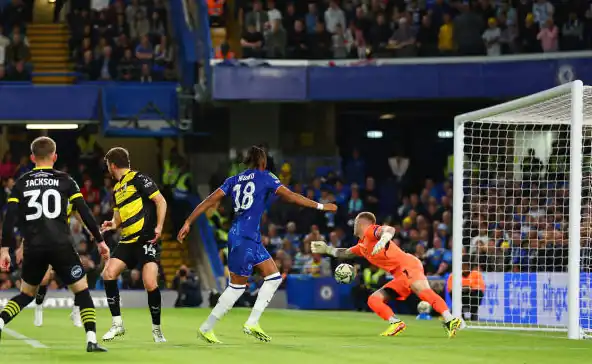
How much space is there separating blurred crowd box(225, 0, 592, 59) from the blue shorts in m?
16.0

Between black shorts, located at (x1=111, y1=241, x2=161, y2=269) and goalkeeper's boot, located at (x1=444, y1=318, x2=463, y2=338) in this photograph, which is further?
goalkeeper's boot, located at (x1=444, y1=318, x2=463, y2=338)

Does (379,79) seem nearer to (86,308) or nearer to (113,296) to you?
(113,296)

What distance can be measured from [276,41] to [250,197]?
1647cm

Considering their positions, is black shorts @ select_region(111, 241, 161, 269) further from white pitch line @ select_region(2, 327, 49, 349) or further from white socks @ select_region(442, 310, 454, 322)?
white socks @ select_region(442, 310, 454, 322)

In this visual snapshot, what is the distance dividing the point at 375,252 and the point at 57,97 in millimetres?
17131

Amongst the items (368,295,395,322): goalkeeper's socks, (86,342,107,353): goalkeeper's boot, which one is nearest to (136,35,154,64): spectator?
(368,295,395,322): goalkeeper's socks

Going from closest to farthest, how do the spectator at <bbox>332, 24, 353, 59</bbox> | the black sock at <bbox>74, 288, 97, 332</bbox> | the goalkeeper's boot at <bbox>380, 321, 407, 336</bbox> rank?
the black sock at <bbox>74, 288, 97, 332</bbox>
the goalkeeper's boot at <bbox>380, 321, 407, 336</bbox>
the spectator at <bbox>332, 24, 353, 59</bbox>

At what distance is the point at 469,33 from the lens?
2917 centimetres

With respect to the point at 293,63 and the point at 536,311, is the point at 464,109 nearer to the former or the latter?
the point at 293,63

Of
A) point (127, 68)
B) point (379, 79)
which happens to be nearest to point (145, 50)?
point (127, 68)

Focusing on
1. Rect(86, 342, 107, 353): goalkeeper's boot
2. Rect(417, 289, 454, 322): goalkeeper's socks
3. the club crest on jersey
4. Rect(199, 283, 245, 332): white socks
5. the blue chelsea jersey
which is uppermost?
the blue chelsea jersey

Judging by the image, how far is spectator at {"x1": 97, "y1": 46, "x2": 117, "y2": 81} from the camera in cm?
3136

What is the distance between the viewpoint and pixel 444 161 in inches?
1339

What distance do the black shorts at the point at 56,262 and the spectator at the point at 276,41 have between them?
18357 mm
